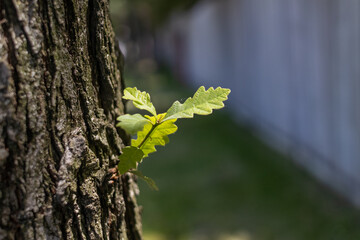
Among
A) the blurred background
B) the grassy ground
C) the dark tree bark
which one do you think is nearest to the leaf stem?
the dark tree bark

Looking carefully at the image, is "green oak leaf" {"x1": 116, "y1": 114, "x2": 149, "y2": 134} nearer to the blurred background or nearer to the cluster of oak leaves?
the cluster of oak leaves

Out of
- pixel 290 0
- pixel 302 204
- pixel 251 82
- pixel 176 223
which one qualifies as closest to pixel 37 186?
pixel 176 223

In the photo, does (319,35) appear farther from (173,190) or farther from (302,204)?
(173,190)

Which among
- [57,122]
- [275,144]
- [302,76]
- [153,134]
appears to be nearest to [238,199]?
[302,76]

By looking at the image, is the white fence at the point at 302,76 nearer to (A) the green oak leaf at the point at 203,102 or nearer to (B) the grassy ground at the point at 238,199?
(B) the grassy ground at the point at 238,199

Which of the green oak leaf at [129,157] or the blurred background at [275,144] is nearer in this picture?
the green oak leaf at [129,157]

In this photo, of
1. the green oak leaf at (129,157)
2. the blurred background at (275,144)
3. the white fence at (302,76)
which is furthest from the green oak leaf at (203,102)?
the white fence at (302,76)
